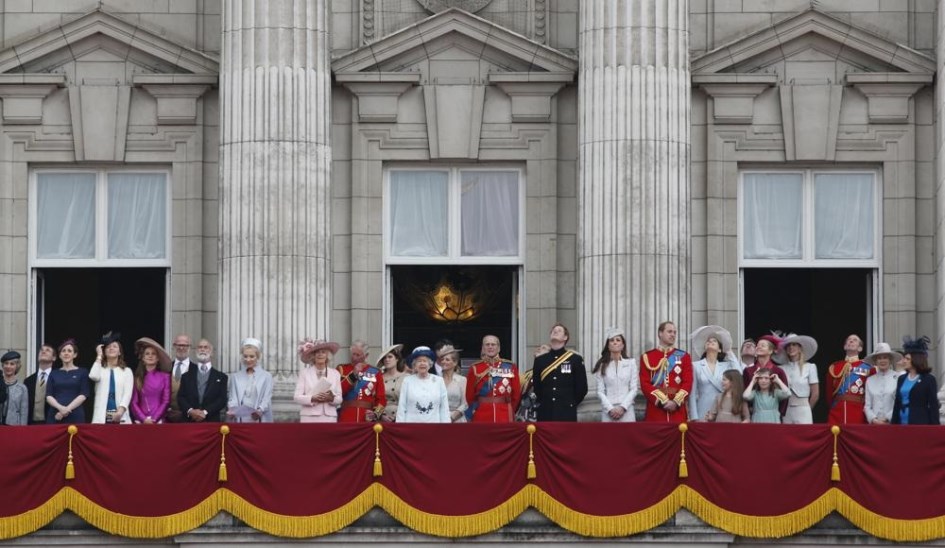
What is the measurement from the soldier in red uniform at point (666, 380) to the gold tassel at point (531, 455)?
1.97m

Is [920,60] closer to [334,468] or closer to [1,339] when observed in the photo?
[334,468]

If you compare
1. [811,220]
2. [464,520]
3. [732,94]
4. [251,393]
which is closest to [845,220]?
[811,220]

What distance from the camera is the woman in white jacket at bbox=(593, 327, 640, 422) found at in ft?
111

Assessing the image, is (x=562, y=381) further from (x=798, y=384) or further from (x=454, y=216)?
(x=454, y=216)

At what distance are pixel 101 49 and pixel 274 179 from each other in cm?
386

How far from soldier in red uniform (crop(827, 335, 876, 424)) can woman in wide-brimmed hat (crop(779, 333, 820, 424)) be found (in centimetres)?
36

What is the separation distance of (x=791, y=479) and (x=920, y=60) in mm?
9023

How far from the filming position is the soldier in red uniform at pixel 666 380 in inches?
1331

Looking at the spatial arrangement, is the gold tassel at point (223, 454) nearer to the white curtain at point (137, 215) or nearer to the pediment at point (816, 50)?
the white curtain at point (137, 215)

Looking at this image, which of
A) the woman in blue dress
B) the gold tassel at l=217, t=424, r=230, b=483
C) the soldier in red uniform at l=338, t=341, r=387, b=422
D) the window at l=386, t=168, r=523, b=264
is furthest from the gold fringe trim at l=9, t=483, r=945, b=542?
the window at l=386, t=168, r=523, b=264

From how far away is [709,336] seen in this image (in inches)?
1391

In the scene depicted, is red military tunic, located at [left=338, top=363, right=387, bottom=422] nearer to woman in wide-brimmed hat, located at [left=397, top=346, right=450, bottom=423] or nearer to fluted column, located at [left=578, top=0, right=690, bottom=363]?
woman in wide-brimmed hat, located at [left=397, top=346, right=450, bottom=423]

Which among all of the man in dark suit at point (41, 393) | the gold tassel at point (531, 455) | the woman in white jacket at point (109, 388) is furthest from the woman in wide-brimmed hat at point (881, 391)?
the man in dark suit at point (41, 393)

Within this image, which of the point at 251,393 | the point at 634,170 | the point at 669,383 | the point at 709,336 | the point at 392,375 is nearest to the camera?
the point at 669,383
